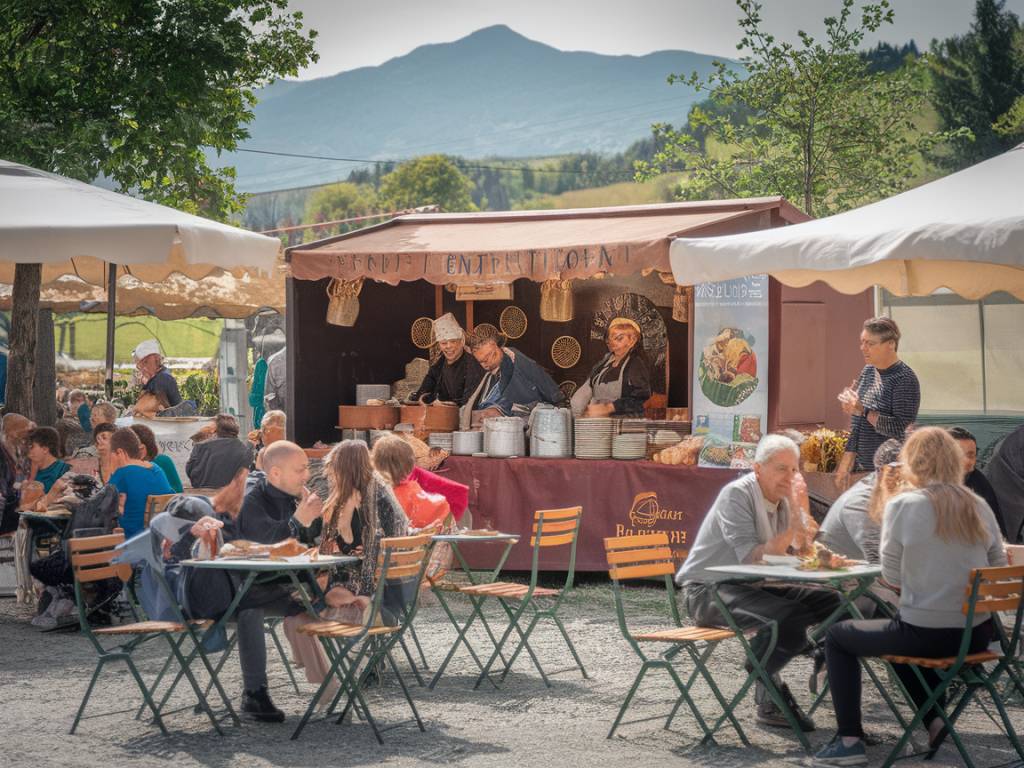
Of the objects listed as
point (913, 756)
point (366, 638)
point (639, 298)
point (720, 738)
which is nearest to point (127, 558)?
point (366, 638)

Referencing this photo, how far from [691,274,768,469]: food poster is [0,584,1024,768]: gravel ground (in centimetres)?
207

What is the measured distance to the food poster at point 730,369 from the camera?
30.5 feet

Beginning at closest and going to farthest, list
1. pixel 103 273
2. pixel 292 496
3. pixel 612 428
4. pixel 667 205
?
pixel 292 496 → pixel 612 428 → pixel 667 205 → pixel 103 273

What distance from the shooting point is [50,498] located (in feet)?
28.5

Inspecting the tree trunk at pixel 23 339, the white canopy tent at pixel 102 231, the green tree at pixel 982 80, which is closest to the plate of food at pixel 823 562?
the white canopy tent at pixel 102 231

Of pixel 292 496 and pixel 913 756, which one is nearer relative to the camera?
pixel 913 756

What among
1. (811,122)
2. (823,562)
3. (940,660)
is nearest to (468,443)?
(823,562)

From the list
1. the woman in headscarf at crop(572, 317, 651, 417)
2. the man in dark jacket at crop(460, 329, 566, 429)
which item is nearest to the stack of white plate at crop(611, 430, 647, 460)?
the woman in headscarf at crop(572, 317, 651, 417)

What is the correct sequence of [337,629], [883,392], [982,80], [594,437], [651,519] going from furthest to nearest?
[982,80], [594,437], [651,519], [883,392], [337,629]

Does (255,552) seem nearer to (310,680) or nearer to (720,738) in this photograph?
(310,680)

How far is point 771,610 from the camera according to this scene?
5.74 m

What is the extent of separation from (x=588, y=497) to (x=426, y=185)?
7792 centimetres

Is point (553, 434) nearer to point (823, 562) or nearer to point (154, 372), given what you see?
point (154, 372)

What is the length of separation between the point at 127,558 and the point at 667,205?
18.7ft
